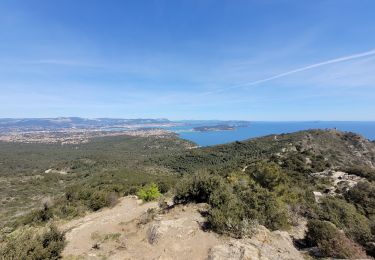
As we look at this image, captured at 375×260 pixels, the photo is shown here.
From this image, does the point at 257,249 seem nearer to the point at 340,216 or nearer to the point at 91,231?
the point at 91,231

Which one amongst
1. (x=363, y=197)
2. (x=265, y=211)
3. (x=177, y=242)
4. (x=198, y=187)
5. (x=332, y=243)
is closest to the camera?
(x=332, y=243)

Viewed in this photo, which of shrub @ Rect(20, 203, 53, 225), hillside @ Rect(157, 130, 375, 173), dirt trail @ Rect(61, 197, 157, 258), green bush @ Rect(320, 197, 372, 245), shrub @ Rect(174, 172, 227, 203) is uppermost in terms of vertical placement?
shrub @ Rect(174, 172, 227, 203)

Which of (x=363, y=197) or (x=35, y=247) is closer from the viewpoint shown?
(x=35, y=247)

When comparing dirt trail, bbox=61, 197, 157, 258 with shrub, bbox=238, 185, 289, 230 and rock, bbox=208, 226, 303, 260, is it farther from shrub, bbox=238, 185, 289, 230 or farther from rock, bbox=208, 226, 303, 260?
shrub, bbox=238, 185, 289, 230

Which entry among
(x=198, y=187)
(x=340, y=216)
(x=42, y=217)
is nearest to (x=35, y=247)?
(x=198, y=187)

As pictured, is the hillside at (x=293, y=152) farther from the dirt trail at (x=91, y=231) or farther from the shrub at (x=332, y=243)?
the shrub at (x=332, y=243)

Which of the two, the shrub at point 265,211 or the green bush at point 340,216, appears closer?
the shrub at point 265,211

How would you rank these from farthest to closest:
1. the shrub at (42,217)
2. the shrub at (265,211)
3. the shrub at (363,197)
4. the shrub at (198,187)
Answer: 1. the shrub at (363,197)
2. the shrub at (42,217)
3. the shrub at (198,187)
4. the shrub at (265,211)

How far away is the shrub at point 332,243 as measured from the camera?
24.9ft

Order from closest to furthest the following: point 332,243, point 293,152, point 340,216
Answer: point 332,243 → point 340,216 → point 293,152

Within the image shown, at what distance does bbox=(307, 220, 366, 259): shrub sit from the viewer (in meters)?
7.58

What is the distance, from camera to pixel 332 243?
7938mm

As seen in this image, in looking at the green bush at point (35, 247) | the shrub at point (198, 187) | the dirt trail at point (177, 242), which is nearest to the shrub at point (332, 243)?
the dirt trail at point (177, 242)

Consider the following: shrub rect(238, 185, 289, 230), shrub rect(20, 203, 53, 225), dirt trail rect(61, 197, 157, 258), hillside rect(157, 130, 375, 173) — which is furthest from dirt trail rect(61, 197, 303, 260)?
hillside rect(157, 130, 375, 173)
